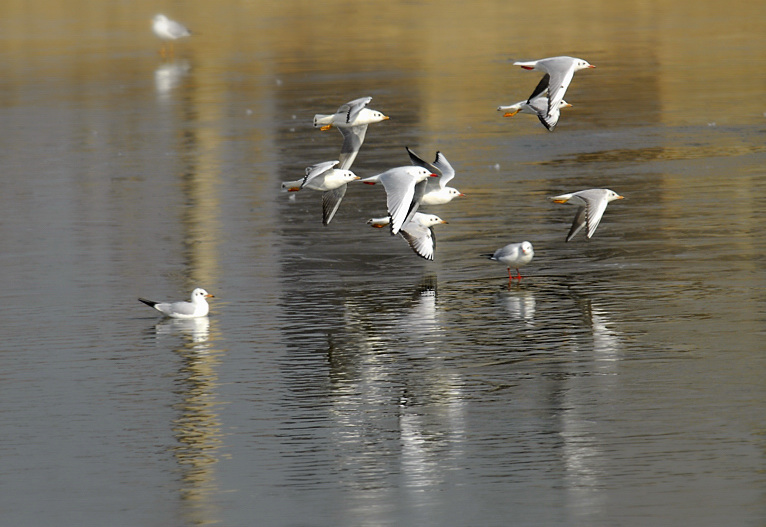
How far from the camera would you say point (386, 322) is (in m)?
15.8

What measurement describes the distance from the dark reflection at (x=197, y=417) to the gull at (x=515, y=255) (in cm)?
363

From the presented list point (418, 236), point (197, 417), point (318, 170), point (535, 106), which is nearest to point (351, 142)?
point (318, 170)

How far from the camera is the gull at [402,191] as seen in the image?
15844 mm

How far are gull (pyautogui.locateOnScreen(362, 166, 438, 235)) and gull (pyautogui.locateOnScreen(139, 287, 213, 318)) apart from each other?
88.3 inches

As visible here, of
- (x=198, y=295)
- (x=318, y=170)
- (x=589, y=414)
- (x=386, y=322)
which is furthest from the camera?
(x=318, y=170)

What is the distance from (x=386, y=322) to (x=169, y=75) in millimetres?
28671

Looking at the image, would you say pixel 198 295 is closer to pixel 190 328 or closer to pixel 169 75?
pixel 190 328

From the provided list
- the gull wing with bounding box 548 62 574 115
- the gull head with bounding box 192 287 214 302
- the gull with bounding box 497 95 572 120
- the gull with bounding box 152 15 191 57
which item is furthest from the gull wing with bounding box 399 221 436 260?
the gull with bounding box 152 15 191 57

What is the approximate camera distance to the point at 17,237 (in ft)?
70.5

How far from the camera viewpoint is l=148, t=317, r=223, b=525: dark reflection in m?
10.9

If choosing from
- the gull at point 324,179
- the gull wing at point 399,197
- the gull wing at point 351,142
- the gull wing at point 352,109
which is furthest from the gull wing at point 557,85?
the gull wing at point 351,142

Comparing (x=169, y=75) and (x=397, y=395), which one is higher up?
(x=169, y=75)

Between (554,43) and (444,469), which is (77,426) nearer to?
(444,469)

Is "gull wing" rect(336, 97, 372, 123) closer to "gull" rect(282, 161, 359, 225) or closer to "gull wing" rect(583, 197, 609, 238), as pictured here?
"gull" rect(282, 161, 359, 225)
